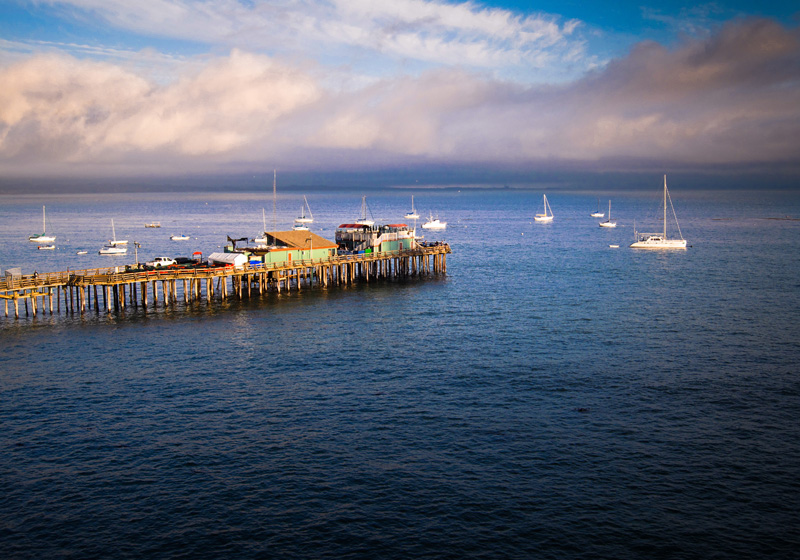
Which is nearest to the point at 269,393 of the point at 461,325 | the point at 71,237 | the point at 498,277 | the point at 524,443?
the point at 524,443

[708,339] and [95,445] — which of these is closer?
[95,445]

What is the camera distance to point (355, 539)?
27422 millimetres

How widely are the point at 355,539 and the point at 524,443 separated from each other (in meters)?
12.6

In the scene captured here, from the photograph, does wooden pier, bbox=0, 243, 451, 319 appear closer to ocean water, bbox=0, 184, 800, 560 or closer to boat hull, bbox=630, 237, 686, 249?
ocean water, bbox=0, 184, 800, 560

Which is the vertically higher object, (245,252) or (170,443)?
(245,252)

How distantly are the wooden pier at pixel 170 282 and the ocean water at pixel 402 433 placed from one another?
136 inches

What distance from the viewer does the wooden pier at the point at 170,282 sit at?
67812 mm

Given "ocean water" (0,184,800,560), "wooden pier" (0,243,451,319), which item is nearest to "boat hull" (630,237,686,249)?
"wooden pier" (0,243,451,319)

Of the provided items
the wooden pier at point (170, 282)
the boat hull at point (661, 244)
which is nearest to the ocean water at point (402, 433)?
the wooden pier at point (170, 282)

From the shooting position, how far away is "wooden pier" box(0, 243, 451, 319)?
67.8 metres

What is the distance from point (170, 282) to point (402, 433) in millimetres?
47796

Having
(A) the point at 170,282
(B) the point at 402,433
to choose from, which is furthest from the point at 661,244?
(B) the point at 402,433

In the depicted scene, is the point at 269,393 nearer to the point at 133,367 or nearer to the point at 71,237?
the point at 133,367

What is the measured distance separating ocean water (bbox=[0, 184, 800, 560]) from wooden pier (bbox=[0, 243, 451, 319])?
136 inches
